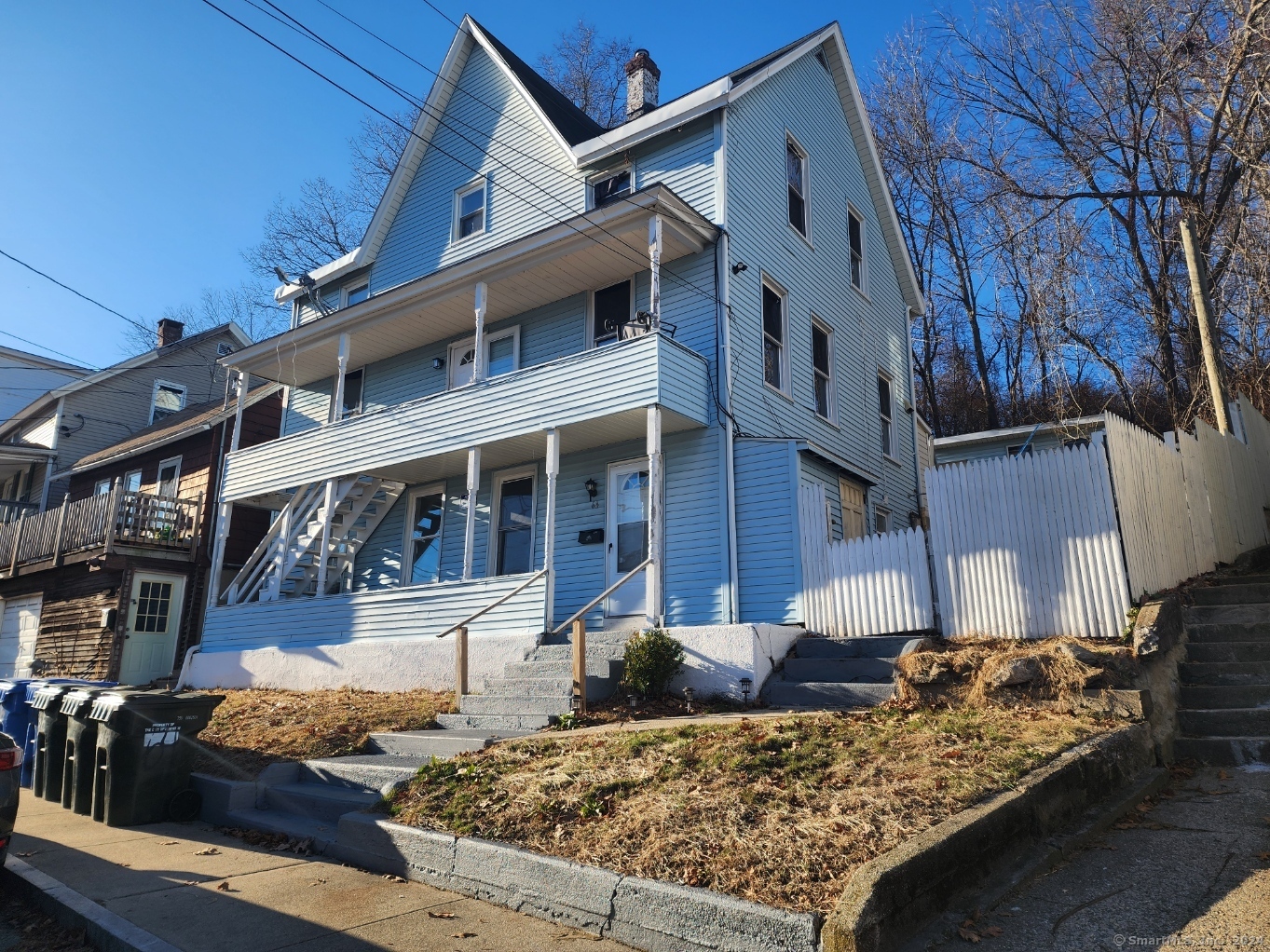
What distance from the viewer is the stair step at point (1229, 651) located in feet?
26.9

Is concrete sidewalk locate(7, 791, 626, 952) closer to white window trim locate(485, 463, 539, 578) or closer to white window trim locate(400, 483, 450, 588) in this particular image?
white window trim locate(485, 463, 539, 578)

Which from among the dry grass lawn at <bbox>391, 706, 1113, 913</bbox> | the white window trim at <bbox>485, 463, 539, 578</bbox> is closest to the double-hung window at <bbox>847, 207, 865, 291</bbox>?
the white window trim at <bbox>485, 463, 539, 578</bbox>

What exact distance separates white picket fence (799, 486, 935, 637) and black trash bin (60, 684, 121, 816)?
7.87 meters

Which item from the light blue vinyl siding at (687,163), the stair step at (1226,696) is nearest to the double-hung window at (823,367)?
the light blue vinyl siding at (687,163)

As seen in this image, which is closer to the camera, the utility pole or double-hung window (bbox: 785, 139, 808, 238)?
the utility pole

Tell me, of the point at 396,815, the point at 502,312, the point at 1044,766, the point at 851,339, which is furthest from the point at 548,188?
the point at 1044,766

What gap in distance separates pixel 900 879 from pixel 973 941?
465 millimetres

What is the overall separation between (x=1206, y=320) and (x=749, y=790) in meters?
12.5

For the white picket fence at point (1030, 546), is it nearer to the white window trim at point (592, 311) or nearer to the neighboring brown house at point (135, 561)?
the white window trim at point (592, 311)

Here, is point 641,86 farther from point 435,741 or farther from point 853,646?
point 435,741

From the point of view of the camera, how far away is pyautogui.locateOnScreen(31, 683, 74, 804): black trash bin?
29.1 ft

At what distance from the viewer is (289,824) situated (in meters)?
7.36

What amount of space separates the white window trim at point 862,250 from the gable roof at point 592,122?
1.33 m

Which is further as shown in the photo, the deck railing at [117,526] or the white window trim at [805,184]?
the deck railing at [117,526]
